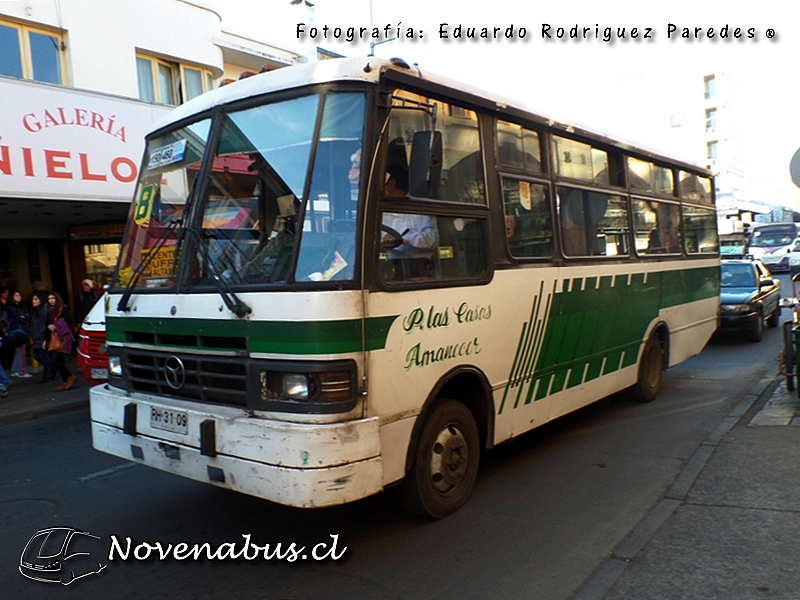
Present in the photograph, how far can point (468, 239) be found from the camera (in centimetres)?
496

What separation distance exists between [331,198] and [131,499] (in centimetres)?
311

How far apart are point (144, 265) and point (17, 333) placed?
8909 millimetres

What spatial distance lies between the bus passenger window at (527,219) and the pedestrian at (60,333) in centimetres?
826

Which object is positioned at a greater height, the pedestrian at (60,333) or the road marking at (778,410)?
the pedestrian at (60,333)

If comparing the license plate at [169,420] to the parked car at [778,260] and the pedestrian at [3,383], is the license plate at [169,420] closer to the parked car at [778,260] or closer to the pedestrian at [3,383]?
the pedestrian at [3,383]

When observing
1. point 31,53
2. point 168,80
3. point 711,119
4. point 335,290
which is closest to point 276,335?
point 335,290

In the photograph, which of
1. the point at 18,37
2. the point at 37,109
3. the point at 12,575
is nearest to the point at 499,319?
the point at 12,575

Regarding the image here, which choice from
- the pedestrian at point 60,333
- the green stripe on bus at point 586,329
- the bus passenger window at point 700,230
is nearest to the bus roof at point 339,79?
the green stripe on bus at point 586,329

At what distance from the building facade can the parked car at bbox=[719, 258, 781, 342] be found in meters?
11.3

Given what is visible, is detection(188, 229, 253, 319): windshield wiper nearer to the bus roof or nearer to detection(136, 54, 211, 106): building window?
the bus roof

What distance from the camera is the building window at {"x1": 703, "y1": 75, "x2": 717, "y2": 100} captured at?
2662 inches

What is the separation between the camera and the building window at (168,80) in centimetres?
1519

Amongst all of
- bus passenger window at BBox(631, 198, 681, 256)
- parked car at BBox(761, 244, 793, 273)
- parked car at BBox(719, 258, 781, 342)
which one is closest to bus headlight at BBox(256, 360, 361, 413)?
bus passenger window at BBox(631, 198, 681, 256)

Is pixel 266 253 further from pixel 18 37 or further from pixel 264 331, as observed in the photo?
pixel 18 37
